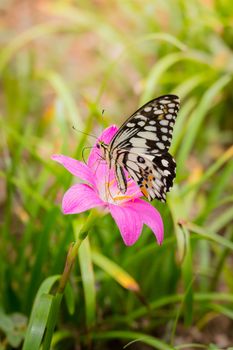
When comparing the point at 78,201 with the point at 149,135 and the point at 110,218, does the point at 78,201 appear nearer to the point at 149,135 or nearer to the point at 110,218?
the point at 149,135

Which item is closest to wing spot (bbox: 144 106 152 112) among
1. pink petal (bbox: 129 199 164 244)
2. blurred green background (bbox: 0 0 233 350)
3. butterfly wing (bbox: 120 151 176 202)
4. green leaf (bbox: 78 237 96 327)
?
butterfly wing (bbox: 120 151 176 202)

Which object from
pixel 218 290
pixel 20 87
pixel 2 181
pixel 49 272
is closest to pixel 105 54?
pixel 20 87

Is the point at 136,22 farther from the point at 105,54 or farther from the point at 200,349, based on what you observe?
the point at 200,349

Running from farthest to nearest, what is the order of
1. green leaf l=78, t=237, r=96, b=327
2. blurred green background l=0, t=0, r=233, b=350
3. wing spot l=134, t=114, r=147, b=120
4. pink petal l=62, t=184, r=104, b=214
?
Result: 1. blurred green background l=0, t=0, r=233, b=350
2. green leaf l=78, t=237, r=96, b=327
3. wing spot l=134, t=114, r=147, b=120
4. pink petal l=62, t=184, r=104, b=214

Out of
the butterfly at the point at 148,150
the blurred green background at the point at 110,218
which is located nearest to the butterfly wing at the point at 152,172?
the butterfly at the point at 148,150

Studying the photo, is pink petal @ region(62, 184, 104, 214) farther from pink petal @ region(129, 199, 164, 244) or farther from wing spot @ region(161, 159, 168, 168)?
wing spot @ region(161, 159, 168, 168)

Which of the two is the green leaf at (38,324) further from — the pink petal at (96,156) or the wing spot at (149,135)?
the wing spot at (149,135)
